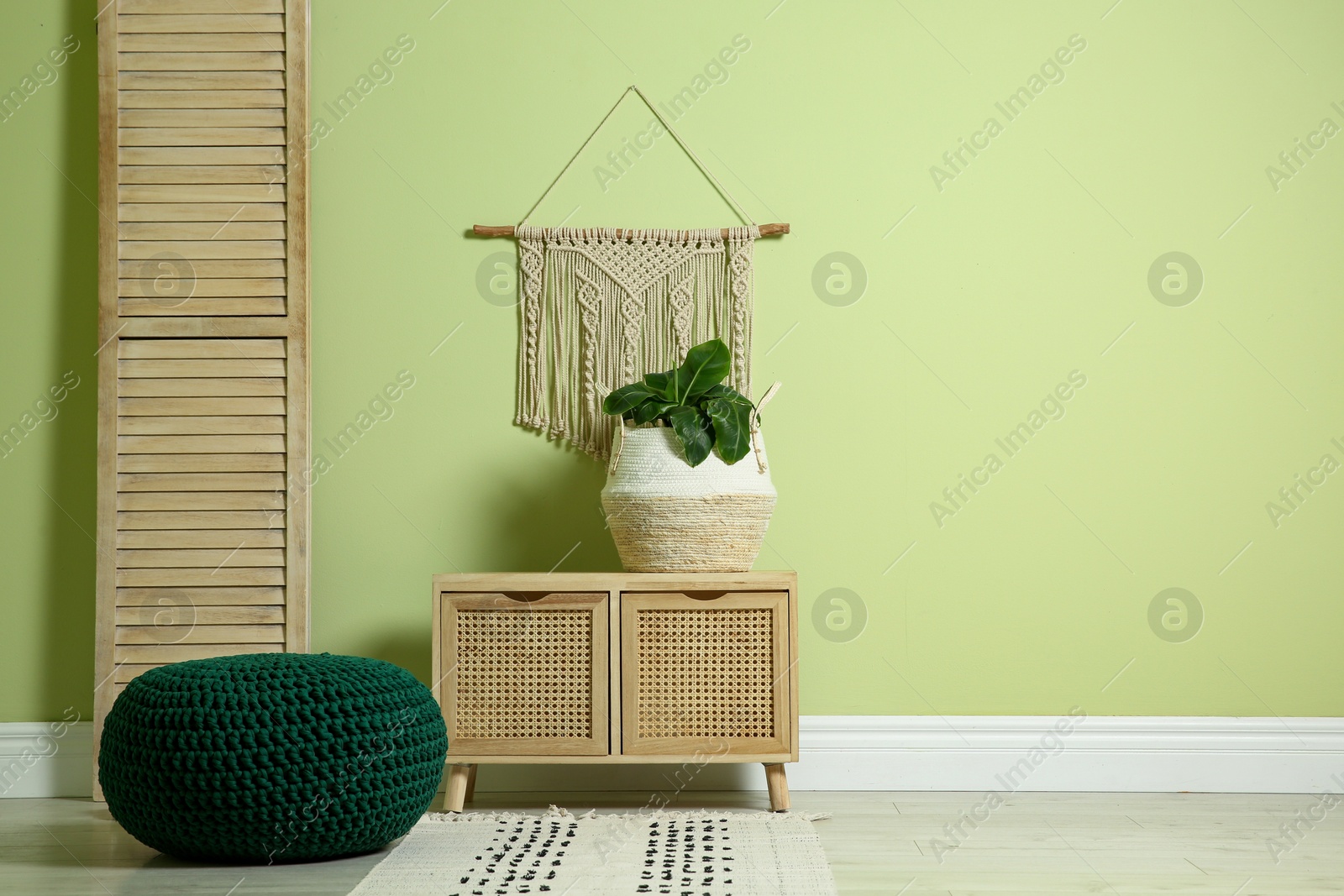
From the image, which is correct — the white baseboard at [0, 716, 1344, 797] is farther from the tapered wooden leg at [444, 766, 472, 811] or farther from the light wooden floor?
the tapered wooden leg at [444, 766, 472, 811]

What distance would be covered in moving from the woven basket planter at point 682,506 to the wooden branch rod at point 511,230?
1.79ft

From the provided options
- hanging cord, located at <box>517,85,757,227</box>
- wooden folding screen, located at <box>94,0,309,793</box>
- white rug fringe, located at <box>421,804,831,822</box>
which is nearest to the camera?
white rug fringe, located at <box>421,804,831,822</box>

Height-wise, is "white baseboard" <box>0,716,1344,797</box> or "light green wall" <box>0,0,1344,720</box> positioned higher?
"light green wall" <box>0,0,1344,720</box>

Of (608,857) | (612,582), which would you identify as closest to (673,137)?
(612,582)

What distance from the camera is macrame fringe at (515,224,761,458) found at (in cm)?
230

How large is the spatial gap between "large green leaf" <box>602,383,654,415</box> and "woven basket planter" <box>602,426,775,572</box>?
2.0 inches

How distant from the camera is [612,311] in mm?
2309

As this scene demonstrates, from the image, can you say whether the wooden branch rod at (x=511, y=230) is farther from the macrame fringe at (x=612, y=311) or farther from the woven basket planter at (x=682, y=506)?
the woven basket planter at (x=682, y=506)

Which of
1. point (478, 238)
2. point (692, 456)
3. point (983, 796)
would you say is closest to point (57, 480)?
point (478, 238)

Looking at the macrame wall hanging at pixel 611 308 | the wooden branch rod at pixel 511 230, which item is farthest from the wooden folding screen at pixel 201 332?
the macrame wall hanging at pixel 611 308

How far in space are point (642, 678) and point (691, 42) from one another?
1.44 metres

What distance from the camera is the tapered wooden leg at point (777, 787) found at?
1970 millimetres

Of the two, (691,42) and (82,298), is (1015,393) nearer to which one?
(691,42)

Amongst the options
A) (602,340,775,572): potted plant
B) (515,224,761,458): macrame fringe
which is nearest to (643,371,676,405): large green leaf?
(602,340,775,572): potted plant
